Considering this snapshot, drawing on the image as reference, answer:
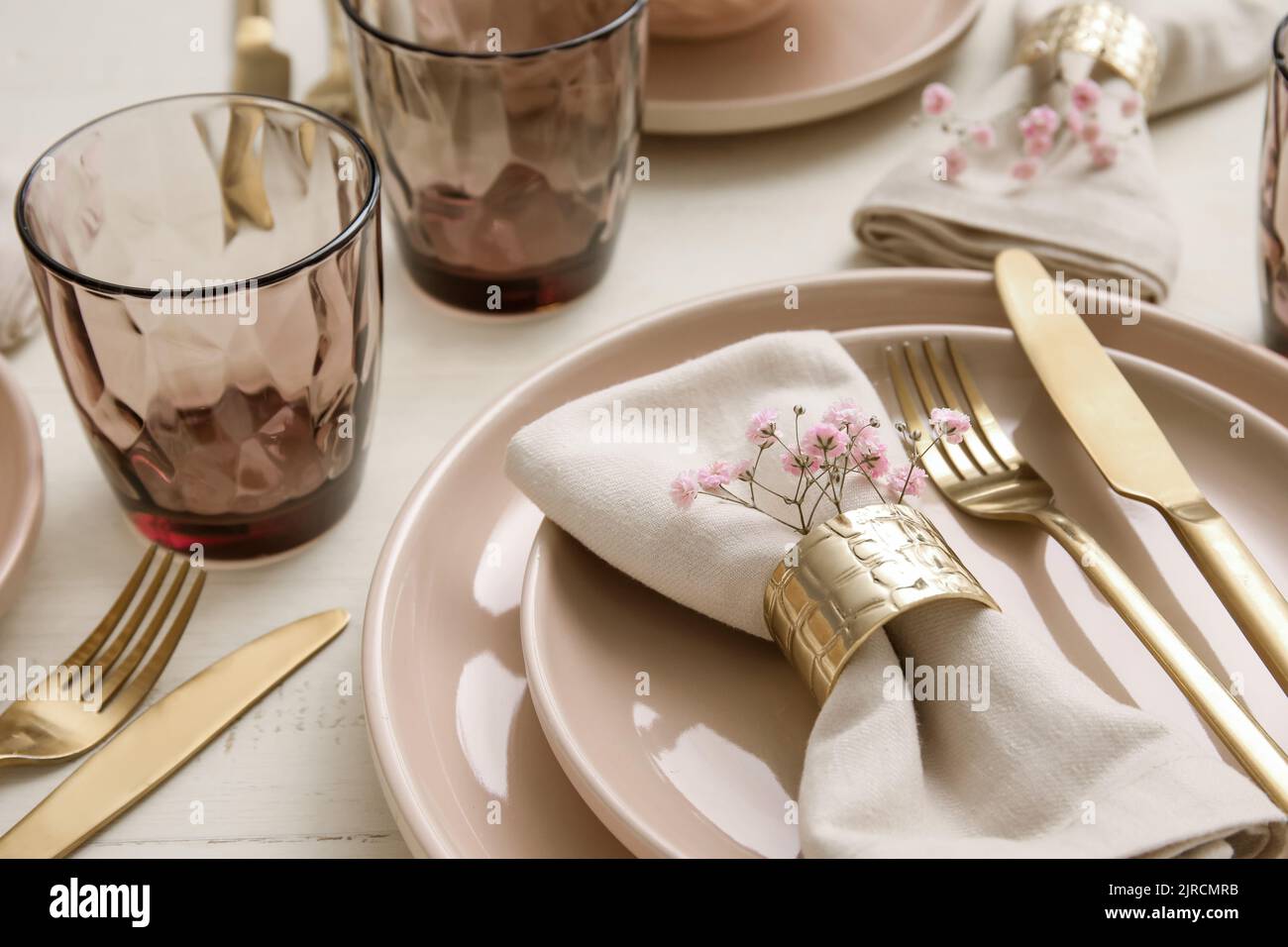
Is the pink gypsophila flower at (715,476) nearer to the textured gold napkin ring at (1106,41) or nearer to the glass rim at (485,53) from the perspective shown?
the glass rim at (485,53)

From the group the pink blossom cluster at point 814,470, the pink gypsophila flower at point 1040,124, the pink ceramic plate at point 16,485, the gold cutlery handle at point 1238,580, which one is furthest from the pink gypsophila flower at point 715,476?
the pink gypsophila flower at point 1040,124

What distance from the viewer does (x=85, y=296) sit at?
0.57 m

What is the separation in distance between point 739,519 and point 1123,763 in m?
0.19

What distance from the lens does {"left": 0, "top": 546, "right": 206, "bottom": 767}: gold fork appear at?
1.82 feet

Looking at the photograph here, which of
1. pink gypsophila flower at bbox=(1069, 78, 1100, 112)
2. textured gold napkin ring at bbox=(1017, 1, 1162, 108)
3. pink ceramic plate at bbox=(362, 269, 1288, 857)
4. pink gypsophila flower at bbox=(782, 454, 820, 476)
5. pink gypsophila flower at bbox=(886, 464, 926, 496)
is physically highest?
textured gold napkin ring at bbox=(1017, 1, 1162, 108)

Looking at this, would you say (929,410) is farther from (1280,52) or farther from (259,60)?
(259,60)

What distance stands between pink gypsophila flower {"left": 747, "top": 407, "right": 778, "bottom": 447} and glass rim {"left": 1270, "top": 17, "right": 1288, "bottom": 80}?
14.0 inches

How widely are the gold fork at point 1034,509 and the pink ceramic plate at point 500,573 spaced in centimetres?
3

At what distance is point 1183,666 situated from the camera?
52cm

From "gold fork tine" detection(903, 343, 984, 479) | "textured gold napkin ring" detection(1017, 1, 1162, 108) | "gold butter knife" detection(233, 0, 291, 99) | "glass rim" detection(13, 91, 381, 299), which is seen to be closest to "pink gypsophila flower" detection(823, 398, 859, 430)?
"gold fork tine" detection(903, 343, 984, 479)

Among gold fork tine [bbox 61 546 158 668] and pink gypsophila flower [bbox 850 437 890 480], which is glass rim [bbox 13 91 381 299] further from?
pink gypsophila flower [bbox 850 437 890 480]

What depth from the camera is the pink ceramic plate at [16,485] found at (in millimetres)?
604
